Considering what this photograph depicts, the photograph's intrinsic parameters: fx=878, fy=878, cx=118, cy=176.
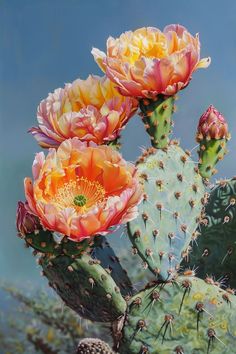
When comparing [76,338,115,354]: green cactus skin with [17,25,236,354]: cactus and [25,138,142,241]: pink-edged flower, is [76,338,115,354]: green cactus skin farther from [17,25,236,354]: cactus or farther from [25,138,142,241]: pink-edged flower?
[25,138,142,241]: pink-edged flower

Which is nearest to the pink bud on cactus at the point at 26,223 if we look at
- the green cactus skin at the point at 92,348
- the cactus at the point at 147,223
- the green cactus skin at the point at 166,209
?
the cactus at the point at 147,223

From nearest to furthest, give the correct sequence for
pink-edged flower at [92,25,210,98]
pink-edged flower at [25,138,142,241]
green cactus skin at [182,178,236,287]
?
pink-edged flower at [25,138,142,241]
pink-edged flower at [92,25,210,98]
green cactus skin at [182,178,236,287]

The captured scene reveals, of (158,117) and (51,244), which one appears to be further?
(158,117)

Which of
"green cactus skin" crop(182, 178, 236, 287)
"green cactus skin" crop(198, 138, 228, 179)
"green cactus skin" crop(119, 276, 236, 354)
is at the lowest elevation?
"green cactus skin" crop(119, 276, 236, 354)

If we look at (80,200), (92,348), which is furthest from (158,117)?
(92,348)

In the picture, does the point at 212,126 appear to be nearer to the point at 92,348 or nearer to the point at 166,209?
the point at 166,209

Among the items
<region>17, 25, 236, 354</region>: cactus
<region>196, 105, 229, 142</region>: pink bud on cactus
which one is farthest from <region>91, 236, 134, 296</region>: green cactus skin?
<region>196, 105, 229, 142</region>: pink bud on cactus

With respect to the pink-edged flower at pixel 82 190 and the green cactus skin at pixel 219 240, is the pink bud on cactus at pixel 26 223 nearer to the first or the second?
the pink-edged flower at pixel 82 190
